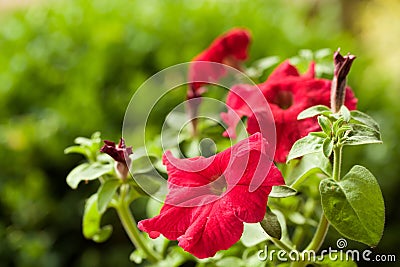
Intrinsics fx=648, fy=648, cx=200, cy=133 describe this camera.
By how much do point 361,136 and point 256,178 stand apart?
119mm

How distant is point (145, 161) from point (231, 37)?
253 millimetres

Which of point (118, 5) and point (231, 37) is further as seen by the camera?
point (118, 5)

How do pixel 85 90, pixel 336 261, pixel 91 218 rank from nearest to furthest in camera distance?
pixel 336 261
pixel 91 218
pixel 85 90

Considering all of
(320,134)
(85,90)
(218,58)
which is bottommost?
(320,134)

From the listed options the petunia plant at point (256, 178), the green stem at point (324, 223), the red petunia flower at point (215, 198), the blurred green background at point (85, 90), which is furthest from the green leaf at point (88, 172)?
the blurred green background at point (85, 90)

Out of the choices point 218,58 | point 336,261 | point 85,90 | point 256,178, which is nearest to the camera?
point 256,178

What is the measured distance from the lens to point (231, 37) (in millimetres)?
900

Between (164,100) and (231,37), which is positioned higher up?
(164,100)

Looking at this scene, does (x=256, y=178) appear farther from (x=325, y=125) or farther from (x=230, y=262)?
(x=230, y=262)

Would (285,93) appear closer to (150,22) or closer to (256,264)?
(256,264)

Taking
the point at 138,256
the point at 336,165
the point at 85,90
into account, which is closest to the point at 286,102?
the point at 336,165

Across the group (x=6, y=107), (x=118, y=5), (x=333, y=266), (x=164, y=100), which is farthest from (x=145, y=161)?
(x=118, y=5)

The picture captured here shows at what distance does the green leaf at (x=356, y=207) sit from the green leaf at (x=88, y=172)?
0.79ft

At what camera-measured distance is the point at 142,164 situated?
0.74m
